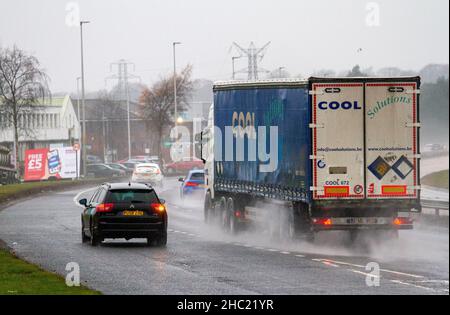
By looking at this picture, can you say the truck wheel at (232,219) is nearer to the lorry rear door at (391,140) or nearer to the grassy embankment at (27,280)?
the lorry rear door at (391,140)

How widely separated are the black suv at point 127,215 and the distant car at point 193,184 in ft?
83.7

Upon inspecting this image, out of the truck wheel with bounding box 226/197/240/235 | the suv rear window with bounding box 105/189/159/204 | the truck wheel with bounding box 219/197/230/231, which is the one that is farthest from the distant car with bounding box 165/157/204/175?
the suv rear window with bounding box 105/189/159/204

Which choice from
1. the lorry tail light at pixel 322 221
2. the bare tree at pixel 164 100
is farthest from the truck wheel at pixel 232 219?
the bare tree at pixel 164 100

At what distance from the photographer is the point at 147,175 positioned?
71438 mm

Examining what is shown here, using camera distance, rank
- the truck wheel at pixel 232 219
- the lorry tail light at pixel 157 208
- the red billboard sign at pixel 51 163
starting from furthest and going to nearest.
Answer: the red billboard sign at pixel 51 163, the truck wheel at pixel 232 219, the lorry tail light at pixel 157 208

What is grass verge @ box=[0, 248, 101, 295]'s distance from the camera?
17.5m

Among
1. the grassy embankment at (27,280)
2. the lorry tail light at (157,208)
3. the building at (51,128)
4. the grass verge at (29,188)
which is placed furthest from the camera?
the building at (51,128)

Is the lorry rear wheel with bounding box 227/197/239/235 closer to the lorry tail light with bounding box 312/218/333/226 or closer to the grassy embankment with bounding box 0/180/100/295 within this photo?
the lorry tail light with bounding box 312/218/333/226

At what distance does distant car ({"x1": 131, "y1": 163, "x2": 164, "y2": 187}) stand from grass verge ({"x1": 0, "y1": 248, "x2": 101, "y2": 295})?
156 ft

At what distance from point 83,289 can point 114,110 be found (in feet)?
454

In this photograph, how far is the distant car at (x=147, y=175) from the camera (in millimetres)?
71000

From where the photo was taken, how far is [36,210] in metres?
49.4

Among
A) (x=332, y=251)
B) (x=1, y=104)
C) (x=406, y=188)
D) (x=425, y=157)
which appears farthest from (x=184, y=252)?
(x=425, y=157)

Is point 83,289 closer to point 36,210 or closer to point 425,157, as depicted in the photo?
point 36,210
